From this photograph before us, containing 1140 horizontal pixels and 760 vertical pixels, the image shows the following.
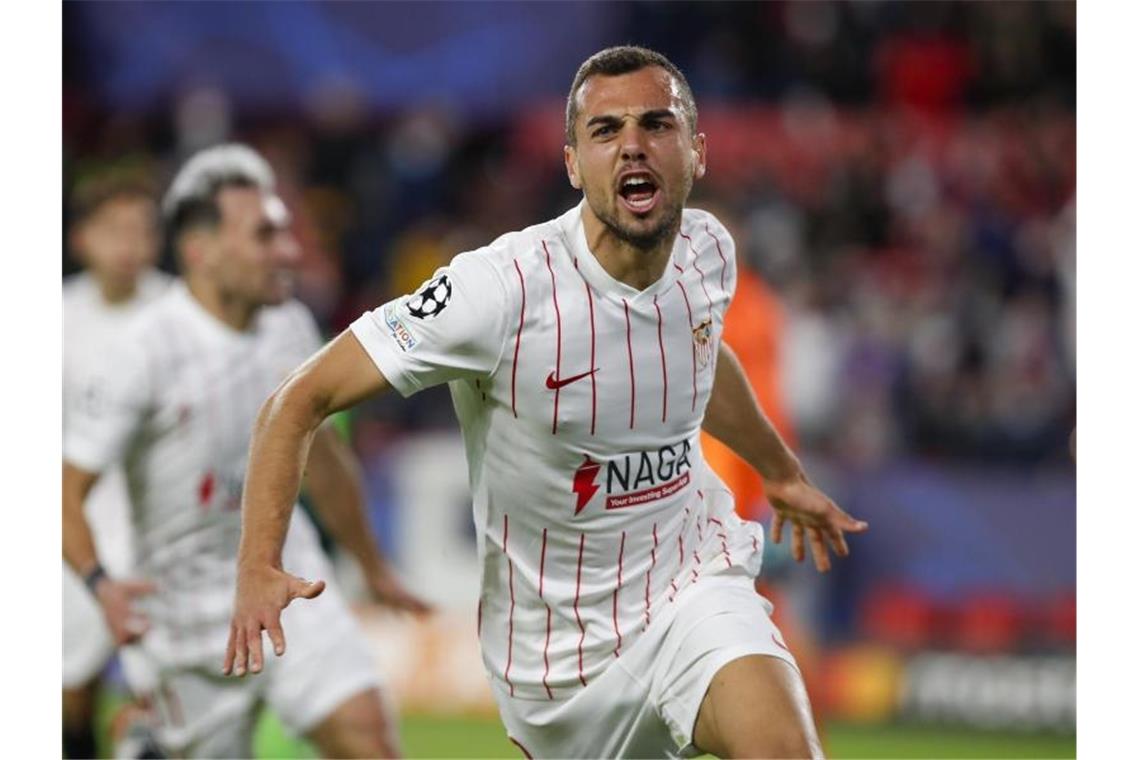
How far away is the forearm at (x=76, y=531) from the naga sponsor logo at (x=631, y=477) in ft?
6.34

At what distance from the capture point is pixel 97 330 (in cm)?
804

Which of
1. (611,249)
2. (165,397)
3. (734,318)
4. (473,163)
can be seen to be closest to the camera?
(611,249)

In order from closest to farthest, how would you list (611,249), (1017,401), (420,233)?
(611,249), (1017,401), (420,233)

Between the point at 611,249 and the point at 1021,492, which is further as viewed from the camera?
the point at 1021,492

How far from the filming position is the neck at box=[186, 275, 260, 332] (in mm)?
5941

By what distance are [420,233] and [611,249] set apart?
7.97m

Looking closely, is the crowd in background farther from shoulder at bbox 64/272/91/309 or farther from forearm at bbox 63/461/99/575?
forearm at bbox 63/461/99/575

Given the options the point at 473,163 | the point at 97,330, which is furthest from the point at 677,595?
the point at 473,163

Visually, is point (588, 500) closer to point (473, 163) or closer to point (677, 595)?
point (677, 595)

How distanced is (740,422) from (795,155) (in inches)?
333

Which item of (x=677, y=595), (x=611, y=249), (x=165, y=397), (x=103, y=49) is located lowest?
(x=677, y=595)

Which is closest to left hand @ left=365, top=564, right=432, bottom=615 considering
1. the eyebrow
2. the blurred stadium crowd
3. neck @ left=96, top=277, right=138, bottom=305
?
the eyebrow

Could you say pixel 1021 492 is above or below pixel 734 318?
below

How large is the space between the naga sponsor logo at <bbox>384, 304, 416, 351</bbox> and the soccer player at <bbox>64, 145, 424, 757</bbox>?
5.68 ft
